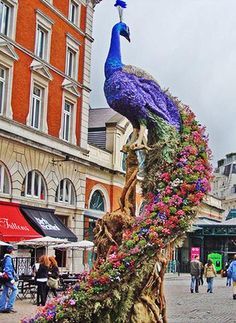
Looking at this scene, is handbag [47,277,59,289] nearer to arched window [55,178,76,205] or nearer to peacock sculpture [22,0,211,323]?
peacock sculpture [22,0,211,323]

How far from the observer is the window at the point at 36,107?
27562 millimetres

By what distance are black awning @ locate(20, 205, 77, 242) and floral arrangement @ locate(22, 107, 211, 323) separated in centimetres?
1662

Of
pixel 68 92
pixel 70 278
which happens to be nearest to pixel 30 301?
pixel 70 278

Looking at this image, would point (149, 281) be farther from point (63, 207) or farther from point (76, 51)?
point (76, 51)

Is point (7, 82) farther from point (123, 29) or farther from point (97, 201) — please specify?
point (123, 29)

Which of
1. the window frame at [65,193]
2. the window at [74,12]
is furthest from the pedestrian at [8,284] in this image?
the window at [74,12]

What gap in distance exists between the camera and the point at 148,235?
8734 mm

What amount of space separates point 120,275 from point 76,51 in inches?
974

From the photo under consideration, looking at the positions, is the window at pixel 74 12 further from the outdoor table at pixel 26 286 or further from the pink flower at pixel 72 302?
the pink flower at pixel 72 302

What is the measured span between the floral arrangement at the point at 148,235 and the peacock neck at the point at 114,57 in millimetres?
1822

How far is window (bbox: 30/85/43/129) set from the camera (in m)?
27.6

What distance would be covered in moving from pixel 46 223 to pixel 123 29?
Result: 57.5ft

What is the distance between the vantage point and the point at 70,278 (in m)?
22.4

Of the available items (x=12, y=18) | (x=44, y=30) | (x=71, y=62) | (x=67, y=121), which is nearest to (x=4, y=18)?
(x=12, y=18)
